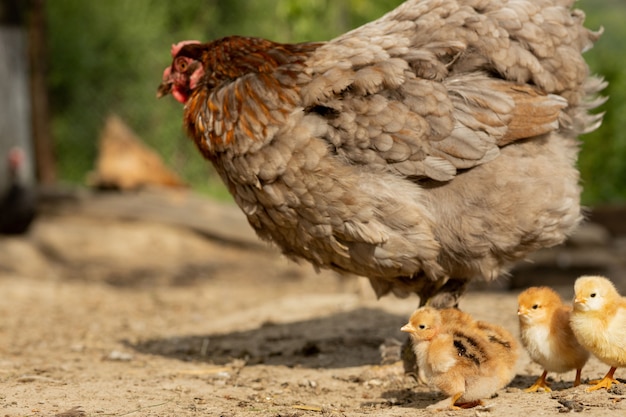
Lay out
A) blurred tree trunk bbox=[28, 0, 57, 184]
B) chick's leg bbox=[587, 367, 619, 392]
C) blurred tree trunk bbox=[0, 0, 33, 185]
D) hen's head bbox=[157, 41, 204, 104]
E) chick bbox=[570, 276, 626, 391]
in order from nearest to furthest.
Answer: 1. chick bbox=[570, 276, 626, 391]
2. chick's leg bbox=[587, 367, 619, 392]
3. hen's head bbox=[157, 41, 204, 104]
4. blurred tree trunk bbox=[0, 0, 33, 185]
5. blurred tree trunk bbox=[28, 0, 57, 184]

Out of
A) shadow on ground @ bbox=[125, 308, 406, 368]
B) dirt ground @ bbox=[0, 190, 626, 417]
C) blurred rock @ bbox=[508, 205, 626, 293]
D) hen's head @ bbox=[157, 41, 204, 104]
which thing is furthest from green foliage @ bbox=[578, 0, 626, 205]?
hen's head @ bbox=[157, 41, 204, 104]

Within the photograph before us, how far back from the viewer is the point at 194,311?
8.14 m

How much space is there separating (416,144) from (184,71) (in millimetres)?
1604

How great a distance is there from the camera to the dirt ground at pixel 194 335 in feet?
13.9

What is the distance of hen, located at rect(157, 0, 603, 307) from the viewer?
15.0 feet

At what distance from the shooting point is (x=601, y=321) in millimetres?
3945

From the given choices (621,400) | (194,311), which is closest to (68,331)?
(194,311)

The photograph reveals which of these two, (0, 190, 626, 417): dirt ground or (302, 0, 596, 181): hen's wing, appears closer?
(0, 190, 626, 417): dirt ground

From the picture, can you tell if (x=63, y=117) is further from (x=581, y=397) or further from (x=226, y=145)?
(x=581, y=397)

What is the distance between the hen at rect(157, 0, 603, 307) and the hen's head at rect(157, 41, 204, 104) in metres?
0.28

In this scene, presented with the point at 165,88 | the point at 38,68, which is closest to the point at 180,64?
the point at 165,88

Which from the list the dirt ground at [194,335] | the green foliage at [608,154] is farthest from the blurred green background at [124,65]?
the dirt ground at [194,335]

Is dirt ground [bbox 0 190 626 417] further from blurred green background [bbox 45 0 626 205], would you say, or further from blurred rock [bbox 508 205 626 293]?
blurred green background [bbox 45 0 626 205]

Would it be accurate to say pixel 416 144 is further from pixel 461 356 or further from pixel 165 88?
pixel 165 88
